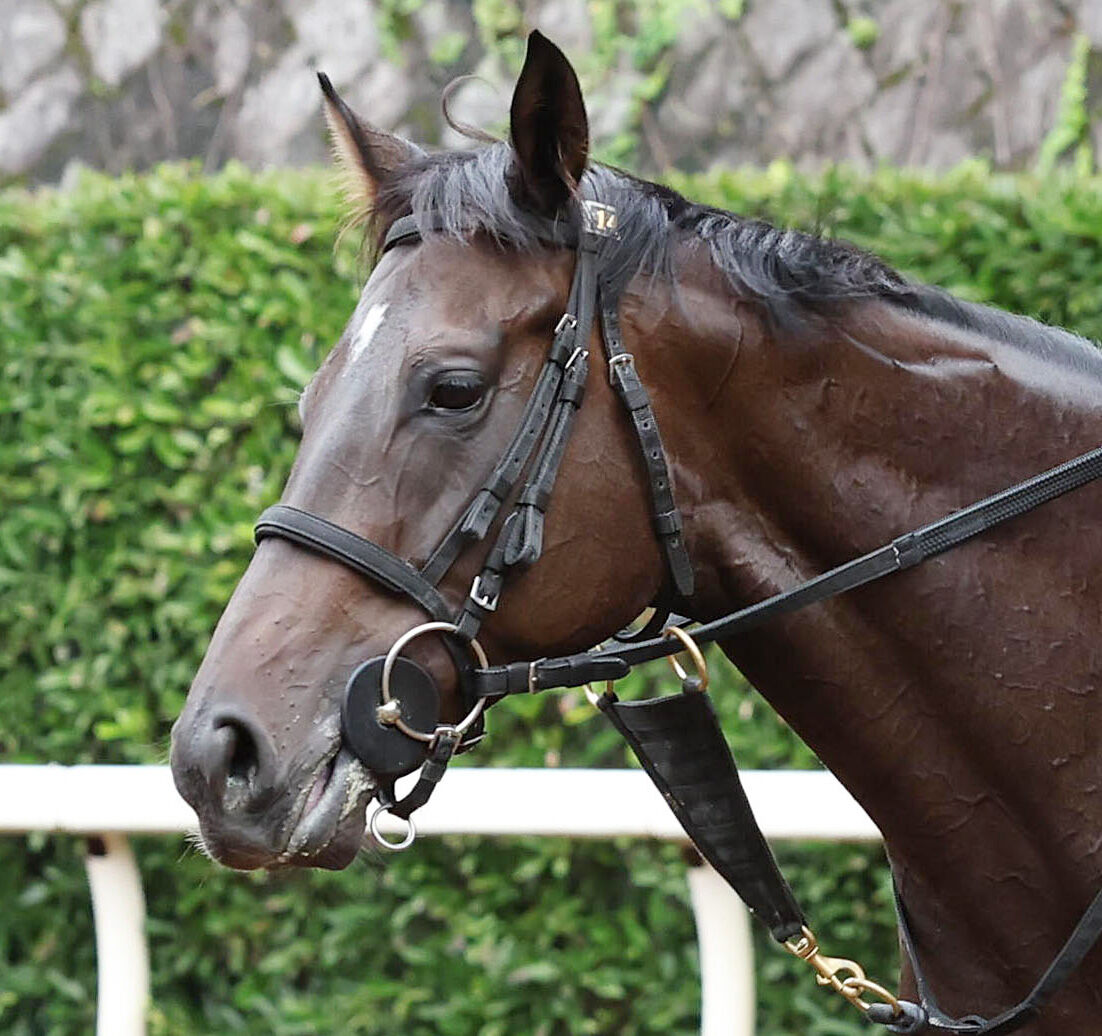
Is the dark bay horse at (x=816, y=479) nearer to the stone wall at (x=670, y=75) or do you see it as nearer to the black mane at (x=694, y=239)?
the black mane at (x=694, y=239)

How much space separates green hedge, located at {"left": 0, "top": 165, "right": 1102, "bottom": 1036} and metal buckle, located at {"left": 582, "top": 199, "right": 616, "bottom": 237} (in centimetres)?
195

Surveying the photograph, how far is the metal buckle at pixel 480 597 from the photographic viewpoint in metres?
2.05

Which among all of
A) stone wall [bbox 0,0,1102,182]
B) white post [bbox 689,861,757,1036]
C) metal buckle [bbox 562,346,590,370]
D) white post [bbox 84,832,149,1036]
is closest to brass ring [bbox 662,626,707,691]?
metal buckle [bbox 562,346,590,370]

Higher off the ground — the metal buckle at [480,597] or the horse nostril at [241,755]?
the metal buckle at [480,597]

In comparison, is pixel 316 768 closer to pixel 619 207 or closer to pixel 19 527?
pixel 619 207

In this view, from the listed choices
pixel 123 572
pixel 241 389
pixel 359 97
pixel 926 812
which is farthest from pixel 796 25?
pixel 926 812

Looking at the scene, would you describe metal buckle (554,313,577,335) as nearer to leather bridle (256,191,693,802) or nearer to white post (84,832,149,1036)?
leather bridle (256,191,693,802)

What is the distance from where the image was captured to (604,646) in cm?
229

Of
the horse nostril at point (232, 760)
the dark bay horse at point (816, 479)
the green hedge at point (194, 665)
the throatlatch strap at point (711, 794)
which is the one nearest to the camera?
the horse nostril at point (232, 760)

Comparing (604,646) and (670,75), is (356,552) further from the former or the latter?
(670,75)

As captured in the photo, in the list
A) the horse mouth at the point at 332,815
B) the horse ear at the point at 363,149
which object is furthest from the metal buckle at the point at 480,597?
the horse ear at the point at 363,149

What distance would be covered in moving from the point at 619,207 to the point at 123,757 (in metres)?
2.92

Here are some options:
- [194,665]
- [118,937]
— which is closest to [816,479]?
[118,937]

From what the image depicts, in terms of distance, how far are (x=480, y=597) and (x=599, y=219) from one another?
57cm
